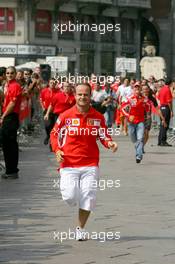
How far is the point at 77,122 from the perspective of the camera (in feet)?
34.3

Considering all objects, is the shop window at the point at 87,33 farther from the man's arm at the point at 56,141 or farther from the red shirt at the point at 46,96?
the man's arm at the point at 56,141

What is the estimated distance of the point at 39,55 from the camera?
187 feet

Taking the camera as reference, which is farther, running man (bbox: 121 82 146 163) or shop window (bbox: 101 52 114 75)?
shop window (bbox: 101 52 114 75)

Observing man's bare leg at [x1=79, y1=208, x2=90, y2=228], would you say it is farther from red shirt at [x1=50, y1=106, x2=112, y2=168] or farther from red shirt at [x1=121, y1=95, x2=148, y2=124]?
red shirt at [x1=121, y1=95, x2=148, y2=124]

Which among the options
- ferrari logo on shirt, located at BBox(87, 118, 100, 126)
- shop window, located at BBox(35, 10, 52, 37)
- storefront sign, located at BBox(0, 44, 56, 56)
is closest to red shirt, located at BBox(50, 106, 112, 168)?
ferrari logo on shirt, located at BBox(87, 118, 100, 126)

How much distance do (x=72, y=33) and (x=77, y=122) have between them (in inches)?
1939

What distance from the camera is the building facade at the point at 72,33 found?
56844mm

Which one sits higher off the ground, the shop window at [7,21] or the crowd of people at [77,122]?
the shop window at [7,21]

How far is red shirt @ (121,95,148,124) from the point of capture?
21.5 meters

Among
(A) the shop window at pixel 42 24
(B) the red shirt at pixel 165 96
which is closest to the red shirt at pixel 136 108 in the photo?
(B) the red shirt at pixel 165 96

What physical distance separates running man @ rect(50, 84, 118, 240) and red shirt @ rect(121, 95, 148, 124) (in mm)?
10913

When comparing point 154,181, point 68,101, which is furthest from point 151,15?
point 154,181

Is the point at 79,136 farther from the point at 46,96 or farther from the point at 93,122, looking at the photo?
the point at 46,96

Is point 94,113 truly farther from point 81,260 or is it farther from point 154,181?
point 154,181
